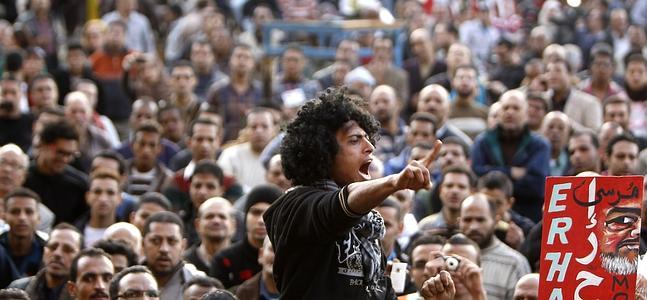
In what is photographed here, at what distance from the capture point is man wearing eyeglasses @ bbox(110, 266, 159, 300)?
31.0ft

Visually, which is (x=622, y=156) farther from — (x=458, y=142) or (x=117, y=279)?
(x=117, y=279)

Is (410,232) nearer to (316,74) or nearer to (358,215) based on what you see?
(358,215)

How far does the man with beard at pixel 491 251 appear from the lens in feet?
35.6

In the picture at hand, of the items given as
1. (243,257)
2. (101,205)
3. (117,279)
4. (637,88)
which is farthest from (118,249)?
(637,88)

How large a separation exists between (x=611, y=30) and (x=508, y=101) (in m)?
8.49

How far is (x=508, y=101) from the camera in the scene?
576 inches

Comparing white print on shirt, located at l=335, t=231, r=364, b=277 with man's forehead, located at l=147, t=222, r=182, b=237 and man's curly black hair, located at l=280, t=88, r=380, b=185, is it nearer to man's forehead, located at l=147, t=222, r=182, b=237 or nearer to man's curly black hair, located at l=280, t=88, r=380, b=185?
man's curly black hair, located at l=280, t=88, r=380, b=185

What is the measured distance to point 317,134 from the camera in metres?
6.35

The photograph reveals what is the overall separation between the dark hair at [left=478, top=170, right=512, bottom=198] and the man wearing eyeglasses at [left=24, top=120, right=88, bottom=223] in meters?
3.60

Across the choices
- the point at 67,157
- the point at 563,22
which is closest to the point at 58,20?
the point at 563,22

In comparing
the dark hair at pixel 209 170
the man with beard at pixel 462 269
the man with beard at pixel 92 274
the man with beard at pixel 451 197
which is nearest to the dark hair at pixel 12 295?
the man with beard at pixel 92 274

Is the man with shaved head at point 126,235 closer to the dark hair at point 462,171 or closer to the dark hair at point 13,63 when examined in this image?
the dark hair at point 462,171

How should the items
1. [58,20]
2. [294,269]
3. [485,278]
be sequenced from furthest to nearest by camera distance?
1. [58,20]
2. [485,278]
3. [294,269]

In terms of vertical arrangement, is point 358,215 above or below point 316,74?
above
